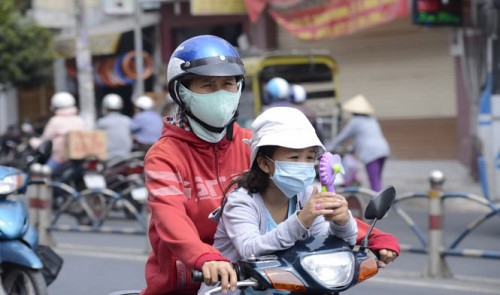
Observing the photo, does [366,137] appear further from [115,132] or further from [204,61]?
[204,61]

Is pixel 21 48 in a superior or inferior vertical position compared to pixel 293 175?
inferior

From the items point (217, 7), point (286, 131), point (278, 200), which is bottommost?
point (217, 7)

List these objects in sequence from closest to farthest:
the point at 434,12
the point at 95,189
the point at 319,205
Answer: the point at 319,205 < the point at 95,189 < the point at 434,12

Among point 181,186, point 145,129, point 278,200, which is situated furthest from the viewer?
point 145,129

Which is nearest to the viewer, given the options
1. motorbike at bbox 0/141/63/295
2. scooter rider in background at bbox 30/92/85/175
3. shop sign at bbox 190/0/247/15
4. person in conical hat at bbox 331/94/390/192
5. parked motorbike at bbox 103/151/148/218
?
motorbike at bbox 0/141/63/295

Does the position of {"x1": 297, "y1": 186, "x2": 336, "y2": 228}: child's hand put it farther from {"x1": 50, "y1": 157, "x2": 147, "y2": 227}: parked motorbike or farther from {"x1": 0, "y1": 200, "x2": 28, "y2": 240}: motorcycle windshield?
{"x1": 50, "y1": 157, "x2": 147, "y2": 227}: parked motorbike

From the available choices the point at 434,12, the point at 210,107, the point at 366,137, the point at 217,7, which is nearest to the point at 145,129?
the point at 366,137

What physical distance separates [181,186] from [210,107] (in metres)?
0.31

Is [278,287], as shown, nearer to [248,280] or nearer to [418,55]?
[248,280]

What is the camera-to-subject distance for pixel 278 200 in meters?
3.85

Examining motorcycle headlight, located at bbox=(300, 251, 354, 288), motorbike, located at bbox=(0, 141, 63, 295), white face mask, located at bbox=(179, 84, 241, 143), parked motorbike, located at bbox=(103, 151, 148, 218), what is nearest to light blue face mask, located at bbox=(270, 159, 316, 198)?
motorcycle headlight, located at bbox=(300, 251, 354, 288)

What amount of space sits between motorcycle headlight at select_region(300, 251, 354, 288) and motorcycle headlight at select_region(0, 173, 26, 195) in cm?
386

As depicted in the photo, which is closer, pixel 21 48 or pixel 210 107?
pixel 210 107

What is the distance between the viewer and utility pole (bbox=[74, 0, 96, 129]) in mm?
22062
